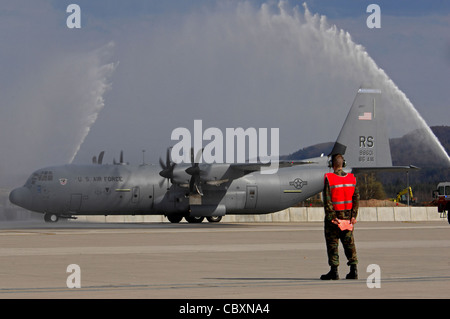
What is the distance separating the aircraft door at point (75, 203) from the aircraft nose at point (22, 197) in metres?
2.87

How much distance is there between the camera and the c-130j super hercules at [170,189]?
5281cm

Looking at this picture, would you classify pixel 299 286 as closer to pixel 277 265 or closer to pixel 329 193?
pixel 329 193

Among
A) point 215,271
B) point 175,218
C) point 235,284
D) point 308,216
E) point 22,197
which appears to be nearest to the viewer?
point 235,284

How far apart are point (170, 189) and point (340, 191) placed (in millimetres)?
38255

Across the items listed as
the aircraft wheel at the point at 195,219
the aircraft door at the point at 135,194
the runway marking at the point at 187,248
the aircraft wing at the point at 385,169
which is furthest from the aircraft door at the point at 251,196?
the runway marking at the point at 187,248

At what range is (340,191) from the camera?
16.5 meters

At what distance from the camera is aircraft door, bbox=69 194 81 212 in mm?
52750

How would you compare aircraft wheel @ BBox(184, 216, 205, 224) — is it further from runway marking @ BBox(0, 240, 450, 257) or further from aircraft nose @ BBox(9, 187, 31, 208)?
runway marking @ BBox(0, 240, 450, 257)

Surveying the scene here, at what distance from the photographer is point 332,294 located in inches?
530

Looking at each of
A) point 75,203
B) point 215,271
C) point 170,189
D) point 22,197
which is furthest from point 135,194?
point 215,271

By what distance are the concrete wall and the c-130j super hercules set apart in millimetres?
8480

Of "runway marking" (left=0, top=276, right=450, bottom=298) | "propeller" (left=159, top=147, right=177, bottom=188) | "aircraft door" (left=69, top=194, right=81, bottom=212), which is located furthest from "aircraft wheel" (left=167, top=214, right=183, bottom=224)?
"runway marking" (left=0, top=276, right=450, bottom=298)

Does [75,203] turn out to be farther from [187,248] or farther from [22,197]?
[187,248]

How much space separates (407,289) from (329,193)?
2.99m
